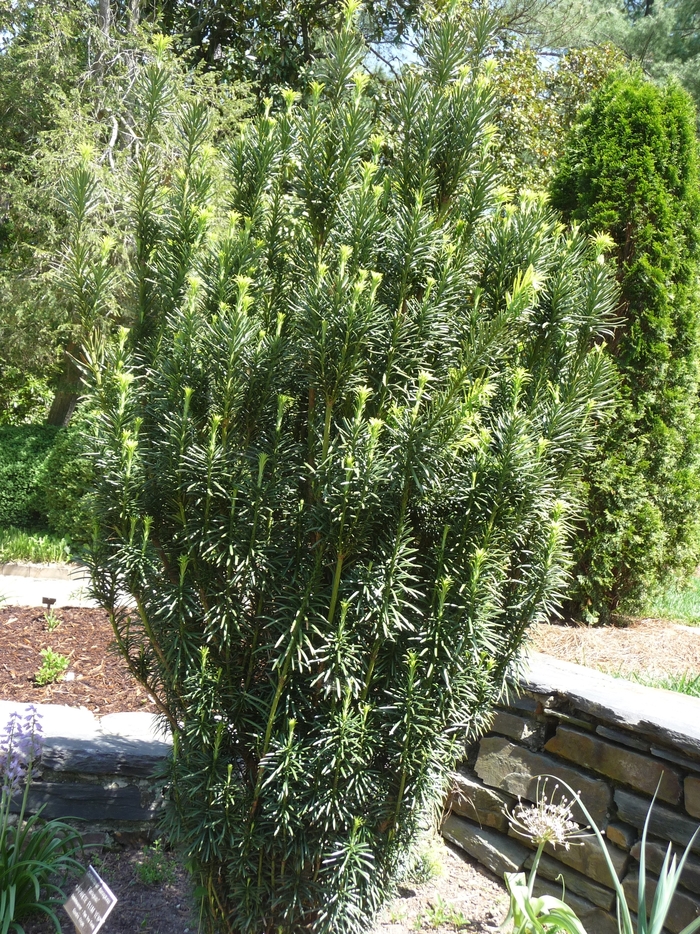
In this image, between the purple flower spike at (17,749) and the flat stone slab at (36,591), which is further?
the flat stone slab at (36,591)

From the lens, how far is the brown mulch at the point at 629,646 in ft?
11.7

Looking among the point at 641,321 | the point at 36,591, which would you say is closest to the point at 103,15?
the point at 36,591

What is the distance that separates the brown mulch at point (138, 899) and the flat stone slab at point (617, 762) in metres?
1.44

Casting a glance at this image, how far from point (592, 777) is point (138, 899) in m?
1.74

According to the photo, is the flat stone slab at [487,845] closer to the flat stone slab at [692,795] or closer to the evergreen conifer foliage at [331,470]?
the flat stone slab at [692,795]

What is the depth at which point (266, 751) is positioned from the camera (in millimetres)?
1869

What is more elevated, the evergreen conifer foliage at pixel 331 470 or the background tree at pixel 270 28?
the background tree at pixel 270 28

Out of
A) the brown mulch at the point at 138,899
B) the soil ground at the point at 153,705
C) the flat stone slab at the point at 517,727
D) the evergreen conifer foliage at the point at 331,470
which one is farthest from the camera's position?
the flat stone slab at the point at 517,727

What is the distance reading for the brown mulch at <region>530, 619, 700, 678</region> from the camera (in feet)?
11.7

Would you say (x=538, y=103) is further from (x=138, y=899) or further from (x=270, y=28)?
(x=138, y=899)

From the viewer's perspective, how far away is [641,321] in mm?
4191

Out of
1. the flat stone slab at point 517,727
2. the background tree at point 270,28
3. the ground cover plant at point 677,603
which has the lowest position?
the flat stone slab at point 517,727

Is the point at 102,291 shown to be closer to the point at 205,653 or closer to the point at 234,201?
the point at 234,201

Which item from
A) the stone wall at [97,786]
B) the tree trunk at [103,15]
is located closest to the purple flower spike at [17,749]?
the stone wall at [97,786]
